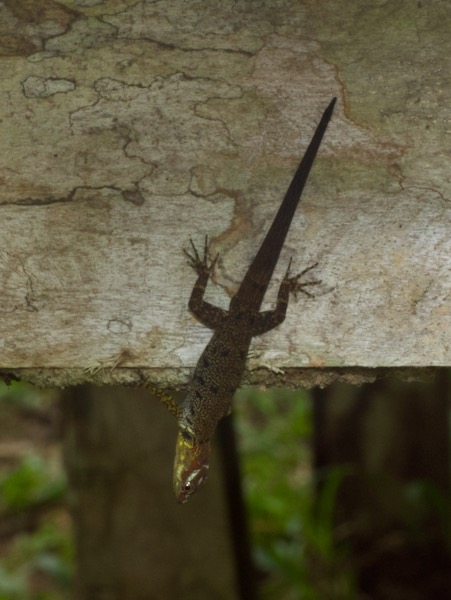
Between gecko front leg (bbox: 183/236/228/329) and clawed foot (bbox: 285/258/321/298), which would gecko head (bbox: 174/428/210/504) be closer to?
Result: gecko front leg (bbox: 183/236/228/329)

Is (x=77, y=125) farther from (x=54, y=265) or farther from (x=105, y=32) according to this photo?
(x=54, y=265)

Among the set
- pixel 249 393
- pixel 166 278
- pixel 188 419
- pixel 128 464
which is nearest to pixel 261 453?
pixel 249 393

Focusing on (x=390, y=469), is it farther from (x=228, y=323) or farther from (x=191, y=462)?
(x=228, y=323)

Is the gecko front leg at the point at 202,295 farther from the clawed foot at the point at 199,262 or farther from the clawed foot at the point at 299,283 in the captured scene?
the clawed foot at the point at 299,283

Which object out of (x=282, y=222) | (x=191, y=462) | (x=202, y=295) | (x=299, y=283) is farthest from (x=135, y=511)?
(x=282, y=222)

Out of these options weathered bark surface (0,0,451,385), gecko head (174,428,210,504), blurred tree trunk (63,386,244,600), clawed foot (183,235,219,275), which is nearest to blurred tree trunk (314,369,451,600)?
blurred tree trunk (63,386,244,600)

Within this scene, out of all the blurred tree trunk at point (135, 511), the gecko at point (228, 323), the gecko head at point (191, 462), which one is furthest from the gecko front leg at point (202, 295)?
the blurred tree trunk at point (135, 511)
